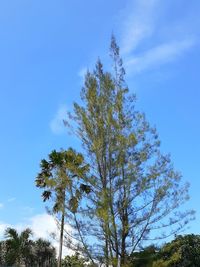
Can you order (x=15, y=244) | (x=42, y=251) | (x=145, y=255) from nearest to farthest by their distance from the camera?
(x=145, y=255)
(x=15, y=244)
(x=42, y=251)

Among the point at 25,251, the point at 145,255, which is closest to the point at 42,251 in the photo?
the point at 25,251

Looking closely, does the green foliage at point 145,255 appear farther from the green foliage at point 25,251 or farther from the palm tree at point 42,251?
the palm tree at point 42,251

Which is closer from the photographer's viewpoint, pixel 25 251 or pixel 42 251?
pixel 25 251

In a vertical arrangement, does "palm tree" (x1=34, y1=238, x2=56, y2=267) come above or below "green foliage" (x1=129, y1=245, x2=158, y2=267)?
above

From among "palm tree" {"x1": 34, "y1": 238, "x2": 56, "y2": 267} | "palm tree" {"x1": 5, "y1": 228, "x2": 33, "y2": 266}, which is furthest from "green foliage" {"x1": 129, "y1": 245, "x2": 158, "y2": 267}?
"palm tree" {"x1": 34, "y1": 238, "x2": 56, "y2": 267}

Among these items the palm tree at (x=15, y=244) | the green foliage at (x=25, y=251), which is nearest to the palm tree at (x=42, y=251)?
the green foliage at (x=25, y=251)

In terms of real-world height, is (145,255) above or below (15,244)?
below

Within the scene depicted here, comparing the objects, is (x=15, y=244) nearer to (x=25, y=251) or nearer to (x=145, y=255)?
(x=25, y=251)

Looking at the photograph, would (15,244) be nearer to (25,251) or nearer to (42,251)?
(25,251)

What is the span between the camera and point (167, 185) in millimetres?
15133

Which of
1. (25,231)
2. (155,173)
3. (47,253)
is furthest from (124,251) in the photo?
(47,253)

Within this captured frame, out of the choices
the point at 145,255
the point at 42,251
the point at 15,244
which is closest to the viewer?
the point at 145,255

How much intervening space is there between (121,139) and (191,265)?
1527 cm

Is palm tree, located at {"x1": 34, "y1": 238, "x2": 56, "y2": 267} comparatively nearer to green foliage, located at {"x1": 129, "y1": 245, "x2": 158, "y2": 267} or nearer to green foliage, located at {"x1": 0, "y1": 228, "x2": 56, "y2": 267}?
green foliage, located at {"x1": 0, "y1": 228, "x2": 56, "y2": 267}
